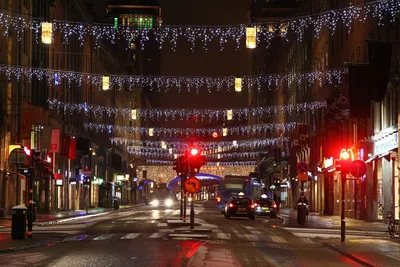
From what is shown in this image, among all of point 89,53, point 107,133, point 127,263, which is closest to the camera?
point 127,263

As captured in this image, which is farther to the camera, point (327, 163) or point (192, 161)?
point (327, 163)

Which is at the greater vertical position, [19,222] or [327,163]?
[327,163]

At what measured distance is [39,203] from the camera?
66.1 meters

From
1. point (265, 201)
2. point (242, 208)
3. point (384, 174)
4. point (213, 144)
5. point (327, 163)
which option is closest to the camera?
point (384, 174)

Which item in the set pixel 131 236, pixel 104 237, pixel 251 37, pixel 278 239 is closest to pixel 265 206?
pixel 278 239

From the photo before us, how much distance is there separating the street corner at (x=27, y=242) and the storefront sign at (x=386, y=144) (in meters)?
17.7

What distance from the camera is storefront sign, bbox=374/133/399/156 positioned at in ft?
134

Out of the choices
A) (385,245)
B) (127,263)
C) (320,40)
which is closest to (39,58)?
(320,40)

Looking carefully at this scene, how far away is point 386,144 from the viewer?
4331cm

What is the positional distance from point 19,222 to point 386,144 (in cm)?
2219

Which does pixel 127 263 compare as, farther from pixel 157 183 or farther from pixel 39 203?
pixel 157 183

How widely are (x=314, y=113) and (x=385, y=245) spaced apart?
4682 centimetres

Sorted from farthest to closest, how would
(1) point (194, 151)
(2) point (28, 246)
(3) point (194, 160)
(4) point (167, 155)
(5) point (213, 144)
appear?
(4) point (167, 155) < (5) point (213, 144) < (1) point (194, 151) < (3) point (194, 160) < (2) point (28, 246)

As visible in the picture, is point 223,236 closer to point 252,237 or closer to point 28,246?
point 252,237
